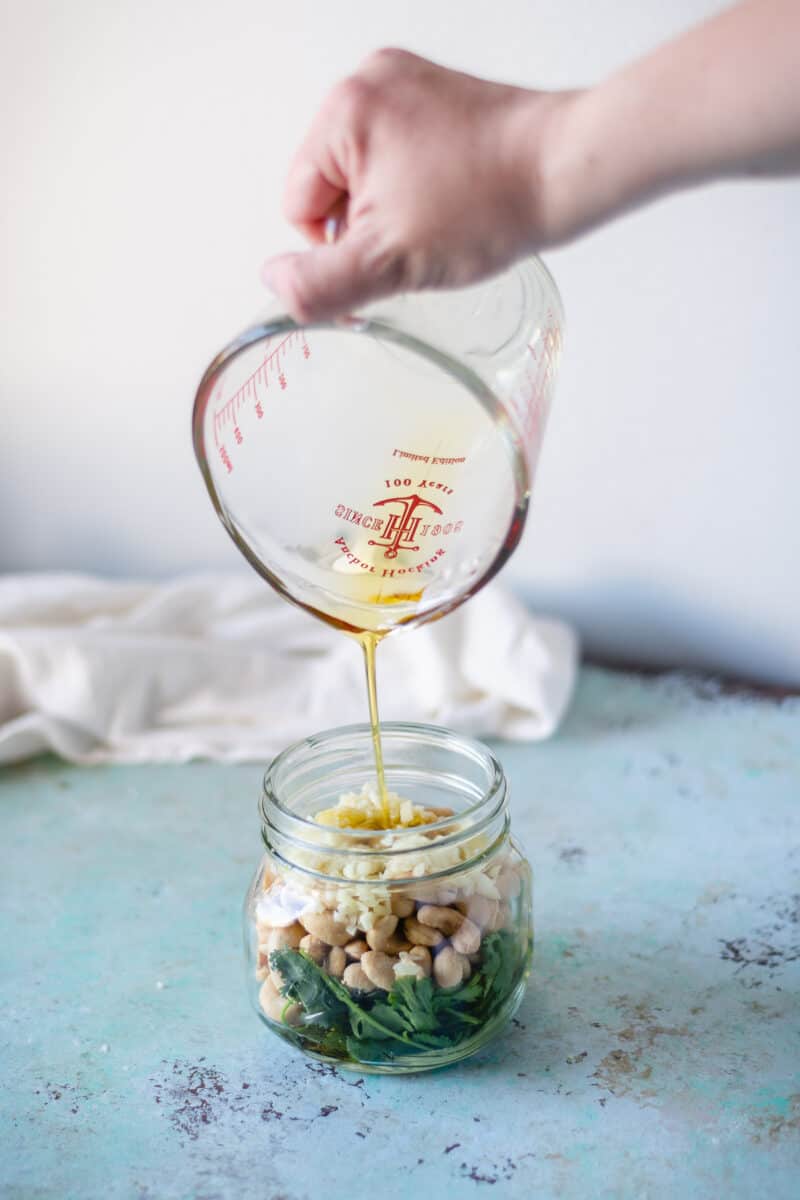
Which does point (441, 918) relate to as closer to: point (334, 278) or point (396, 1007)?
point (396, 1007)

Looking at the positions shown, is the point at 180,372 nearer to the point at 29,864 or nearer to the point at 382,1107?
the point at 29,864

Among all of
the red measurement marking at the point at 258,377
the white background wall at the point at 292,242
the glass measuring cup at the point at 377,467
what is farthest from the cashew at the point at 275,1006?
the white background wall at the point at 292,242

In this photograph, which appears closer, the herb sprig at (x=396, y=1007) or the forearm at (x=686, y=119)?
the forearm at (x=686, y=119)

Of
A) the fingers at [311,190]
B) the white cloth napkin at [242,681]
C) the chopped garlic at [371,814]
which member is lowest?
the white cloth napkin at [242,681]

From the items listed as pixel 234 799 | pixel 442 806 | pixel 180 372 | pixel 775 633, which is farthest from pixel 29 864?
pixel 775 633

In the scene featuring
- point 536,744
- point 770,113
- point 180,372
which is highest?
point 770,113

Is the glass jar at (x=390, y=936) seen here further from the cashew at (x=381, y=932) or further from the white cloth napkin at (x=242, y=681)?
the white cloth napkin at (x=242, y=681)

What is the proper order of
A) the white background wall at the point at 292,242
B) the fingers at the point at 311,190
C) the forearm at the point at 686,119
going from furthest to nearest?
the white background wall at the point at 292,242 < the fingers at the point at 311,190 < the forearm at the point at 686,119

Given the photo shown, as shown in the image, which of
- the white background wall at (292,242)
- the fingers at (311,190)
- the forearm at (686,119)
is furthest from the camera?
the white background wall at (292,242)
